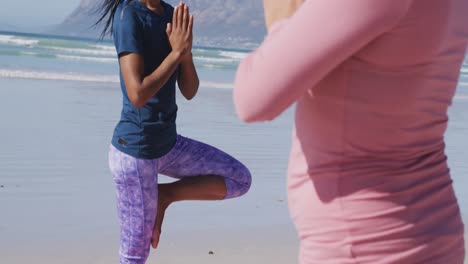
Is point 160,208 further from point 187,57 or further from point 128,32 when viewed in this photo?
point 128,32

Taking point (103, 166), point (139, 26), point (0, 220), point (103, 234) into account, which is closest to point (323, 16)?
point (139, 26)

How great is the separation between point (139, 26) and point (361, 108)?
2.13m

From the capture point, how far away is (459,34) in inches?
63.9

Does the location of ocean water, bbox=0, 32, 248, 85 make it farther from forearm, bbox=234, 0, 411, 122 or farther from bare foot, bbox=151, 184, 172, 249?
forearm, bbox=234, 0, 411, 122

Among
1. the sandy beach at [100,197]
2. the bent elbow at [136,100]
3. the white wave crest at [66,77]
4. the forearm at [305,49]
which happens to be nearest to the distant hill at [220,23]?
the white wave crest at [66,77]

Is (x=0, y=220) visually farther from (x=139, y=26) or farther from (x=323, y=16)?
(x=323, y=16)

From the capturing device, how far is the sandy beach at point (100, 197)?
5.50m

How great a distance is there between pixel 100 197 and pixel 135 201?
318 cm

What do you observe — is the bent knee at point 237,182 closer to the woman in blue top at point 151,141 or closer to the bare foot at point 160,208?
the woman in blue top at point 151,141

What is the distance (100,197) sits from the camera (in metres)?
6.80

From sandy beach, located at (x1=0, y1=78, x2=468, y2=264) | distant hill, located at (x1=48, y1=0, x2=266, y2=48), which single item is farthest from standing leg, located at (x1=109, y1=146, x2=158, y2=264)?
distant hill, located at (x1=48, y1=0, x2=266, y2=48)

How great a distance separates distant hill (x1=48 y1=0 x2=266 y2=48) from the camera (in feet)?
331

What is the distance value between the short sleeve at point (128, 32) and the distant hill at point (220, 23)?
90.4 meters

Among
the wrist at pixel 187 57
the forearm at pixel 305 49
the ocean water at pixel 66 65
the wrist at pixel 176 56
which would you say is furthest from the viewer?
the ocean water at pixel 66 65
